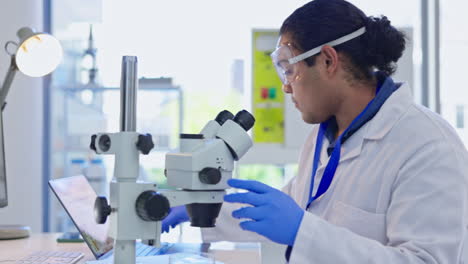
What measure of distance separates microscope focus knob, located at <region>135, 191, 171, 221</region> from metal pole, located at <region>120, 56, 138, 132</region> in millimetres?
133

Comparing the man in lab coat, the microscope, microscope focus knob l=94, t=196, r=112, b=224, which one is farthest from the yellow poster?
microscope focus knob l=94, t=196, r=112, b=224

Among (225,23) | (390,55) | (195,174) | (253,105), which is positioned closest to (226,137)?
(195,174)

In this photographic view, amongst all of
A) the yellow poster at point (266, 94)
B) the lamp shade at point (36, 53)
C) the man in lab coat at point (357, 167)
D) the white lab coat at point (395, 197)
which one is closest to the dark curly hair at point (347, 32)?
the man in lab coat at point (357, 167)

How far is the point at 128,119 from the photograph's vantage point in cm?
90

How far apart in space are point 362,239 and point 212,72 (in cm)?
206

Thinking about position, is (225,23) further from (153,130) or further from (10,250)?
(10,250)

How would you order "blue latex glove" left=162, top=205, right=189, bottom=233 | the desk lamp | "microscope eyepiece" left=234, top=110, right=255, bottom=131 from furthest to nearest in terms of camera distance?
the desk lamp
"blue latex glove" left=162, top=205, right=189, bottom=233
"microscope eyepiece" left=234, top=110, right=255, bottom=131

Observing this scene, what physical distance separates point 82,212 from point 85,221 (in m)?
0.05

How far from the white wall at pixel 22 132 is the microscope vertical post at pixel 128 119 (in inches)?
62.8

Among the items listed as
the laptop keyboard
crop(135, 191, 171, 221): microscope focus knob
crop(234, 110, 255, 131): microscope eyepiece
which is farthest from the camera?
the laptop keyboard

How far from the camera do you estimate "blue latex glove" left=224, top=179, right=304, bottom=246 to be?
1053mm

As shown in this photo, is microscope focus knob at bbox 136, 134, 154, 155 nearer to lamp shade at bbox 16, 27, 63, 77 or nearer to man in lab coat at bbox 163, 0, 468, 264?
man in lab coat at bbox 163, 0, 468, 264

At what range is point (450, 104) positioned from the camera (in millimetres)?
3025

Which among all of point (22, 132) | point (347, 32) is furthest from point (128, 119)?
point (22, 132)
